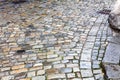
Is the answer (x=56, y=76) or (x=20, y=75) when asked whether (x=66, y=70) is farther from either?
(x=20, y=75)

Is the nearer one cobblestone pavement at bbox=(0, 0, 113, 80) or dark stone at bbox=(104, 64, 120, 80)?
dark stone at bbox=(104, 64, 120, 80)

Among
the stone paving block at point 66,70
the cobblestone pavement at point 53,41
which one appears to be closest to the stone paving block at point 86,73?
the cobblestone pavement at point 53,41

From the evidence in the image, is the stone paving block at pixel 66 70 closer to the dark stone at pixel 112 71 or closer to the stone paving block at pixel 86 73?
the stone paving block at pixel 86 73

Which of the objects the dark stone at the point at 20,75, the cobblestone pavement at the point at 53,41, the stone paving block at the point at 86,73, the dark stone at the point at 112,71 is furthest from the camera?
the cobblestone pavement at the point at 53,41

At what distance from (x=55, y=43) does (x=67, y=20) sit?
206 centimetres

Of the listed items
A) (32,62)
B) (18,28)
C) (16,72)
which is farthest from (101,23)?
(16,72)

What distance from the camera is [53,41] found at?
6809 millimetres

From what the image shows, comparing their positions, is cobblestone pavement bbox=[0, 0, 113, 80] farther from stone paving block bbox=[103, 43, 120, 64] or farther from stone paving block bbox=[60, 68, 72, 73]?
stone paving block bbox=[103, 43, 120, 64]

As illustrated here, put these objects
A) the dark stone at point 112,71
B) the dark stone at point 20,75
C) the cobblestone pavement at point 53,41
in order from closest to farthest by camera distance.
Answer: the dark stone at point 112,71
the dark stone at point 20,75
the cobblestone pavement at point 53,41

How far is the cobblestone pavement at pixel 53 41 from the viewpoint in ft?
17.2

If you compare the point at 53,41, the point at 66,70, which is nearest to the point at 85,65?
the point at 66,70

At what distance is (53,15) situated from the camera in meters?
9.15

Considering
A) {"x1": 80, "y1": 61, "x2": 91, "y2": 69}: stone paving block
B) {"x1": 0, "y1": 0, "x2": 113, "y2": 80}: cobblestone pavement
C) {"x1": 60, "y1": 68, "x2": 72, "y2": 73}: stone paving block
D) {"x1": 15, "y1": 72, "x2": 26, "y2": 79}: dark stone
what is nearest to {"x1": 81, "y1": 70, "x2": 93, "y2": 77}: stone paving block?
{"x1": 0, "y1": 0, "x2": 113, "y2": 80}: cobblestone pavement

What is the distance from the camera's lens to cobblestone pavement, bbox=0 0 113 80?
525cm
